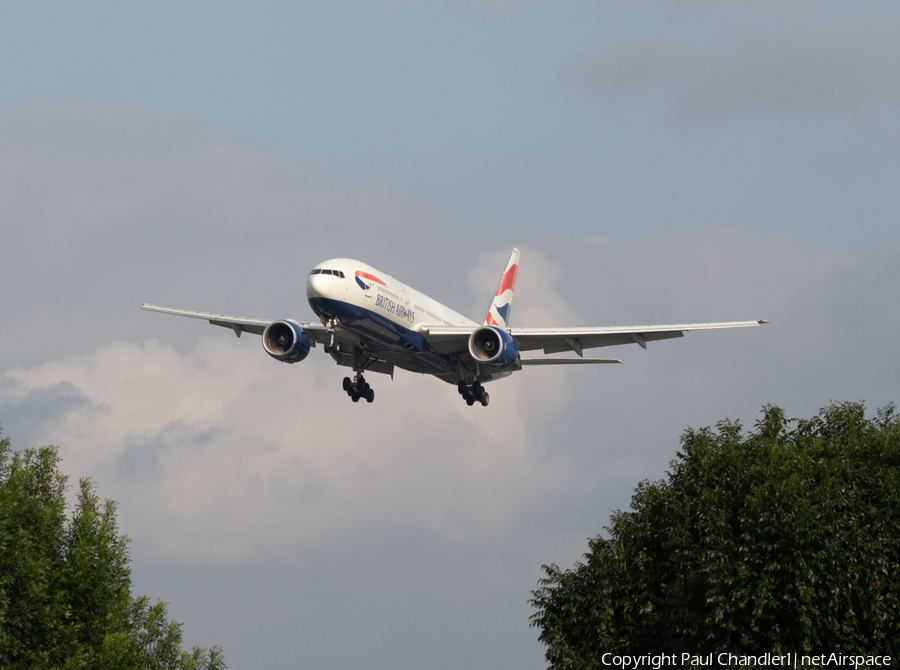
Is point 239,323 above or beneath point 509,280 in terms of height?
beneath

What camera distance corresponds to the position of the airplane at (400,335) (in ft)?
134

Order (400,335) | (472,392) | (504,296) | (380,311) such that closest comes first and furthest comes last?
(380,311), (400,335), (472,392), (504,296)

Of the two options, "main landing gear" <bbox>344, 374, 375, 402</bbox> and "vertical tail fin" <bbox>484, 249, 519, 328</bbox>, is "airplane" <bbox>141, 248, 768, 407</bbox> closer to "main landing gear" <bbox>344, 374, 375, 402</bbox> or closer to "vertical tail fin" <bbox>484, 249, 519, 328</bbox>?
"main landing gear" <bbox>344, 374, 375, 402</bbox>

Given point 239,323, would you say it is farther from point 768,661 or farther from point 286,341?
point 768,661

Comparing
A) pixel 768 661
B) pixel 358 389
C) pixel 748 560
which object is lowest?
pixel 768 661

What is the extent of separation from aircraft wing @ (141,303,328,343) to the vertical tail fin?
14.7m

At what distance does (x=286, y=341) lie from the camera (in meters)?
45.5

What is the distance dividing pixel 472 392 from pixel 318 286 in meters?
11.3

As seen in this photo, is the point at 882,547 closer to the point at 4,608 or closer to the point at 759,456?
the point at 759,456

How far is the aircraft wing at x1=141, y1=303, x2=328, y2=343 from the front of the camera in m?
46.0

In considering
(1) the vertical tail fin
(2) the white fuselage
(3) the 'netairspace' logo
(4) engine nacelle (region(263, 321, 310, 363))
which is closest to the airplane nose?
(2) the white fuselage

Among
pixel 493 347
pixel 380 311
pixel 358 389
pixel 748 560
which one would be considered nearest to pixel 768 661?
pixel 748 560

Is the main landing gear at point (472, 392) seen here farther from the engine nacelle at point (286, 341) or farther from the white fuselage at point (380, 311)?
the engine nacelle at point (286, 341)

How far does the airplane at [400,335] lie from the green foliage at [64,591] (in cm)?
957
